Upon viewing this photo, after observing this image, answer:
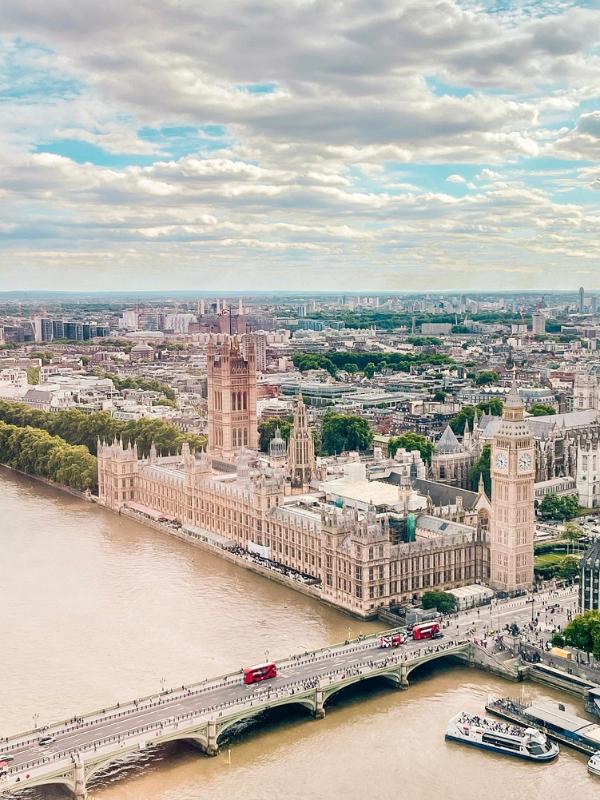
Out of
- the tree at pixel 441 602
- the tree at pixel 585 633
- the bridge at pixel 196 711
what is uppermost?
the tree at pixel 585 633

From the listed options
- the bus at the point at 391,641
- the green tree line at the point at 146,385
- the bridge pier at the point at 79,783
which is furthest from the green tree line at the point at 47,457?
the bridge pier at the point at 79,783

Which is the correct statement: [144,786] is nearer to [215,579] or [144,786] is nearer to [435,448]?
[215,579]

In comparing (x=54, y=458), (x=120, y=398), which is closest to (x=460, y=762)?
(x=54, y=458)

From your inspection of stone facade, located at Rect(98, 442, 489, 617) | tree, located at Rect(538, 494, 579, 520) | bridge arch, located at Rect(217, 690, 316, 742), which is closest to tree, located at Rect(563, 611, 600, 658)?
stone facade, located at Rect(98, 442, 489, 617)

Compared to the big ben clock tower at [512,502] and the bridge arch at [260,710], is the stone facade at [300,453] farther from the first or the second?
the bridge arch at [260,710]

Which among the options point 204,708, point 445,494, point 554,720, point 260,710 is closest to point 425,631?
point 554,720

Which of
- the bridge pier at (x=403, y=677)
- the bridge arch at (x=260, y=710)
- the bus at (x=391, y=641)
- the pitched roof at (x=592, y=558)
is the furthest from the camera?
the pitched roof at (x=592, y=558)

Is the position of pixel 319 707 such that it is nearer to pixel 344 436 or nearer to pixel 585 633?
pixel 585 633
